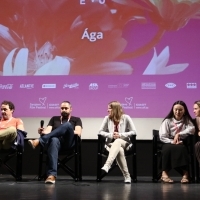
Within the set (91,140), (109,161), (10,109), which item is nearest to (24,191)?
(109,161)

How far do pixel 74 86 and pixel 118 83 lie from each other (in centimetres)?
56

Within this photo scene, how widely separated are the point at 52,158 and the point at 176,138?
136 centimetres

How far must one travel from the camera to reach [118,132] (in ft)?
15.8

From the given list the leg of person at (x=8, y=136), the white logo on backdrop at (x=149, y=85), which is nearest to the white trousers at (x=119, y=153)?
the white logo on backdrop at (x=149, y=85)

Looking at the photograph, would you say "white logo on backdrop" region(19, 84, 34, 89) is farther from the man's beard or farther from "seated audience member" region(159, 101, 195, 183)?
"seated audience member" region(159, 101, 195, 183)

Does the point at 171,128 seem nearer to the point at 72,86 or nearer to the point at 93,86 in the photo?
the point at 93,86

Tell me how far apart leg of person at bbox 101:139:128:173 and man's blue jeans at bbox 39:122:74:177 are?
473mm

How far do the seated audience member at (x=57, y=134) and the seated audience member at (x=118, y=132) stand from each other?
34 centimetres

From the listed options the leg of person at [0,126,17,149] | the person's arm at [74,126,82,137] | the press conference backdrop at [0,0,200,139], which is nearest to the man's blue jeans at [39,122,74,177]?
the person's arm at [74,126,82,137]

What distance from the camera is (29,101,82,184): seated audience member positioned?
440 centimetres

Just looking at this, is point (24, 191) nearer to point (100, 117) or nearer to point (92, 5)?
point (100, 117)

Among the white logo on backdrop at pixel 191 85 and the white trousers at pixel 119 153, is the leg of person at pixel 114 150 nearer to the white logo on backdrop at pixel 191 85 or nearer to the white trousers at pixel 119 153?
the white trousers at pixel 119 153

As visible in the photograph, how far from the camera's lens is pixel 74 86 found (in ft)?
17.7

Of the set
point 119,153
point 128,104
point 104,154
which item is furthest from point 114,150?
point 128,104
